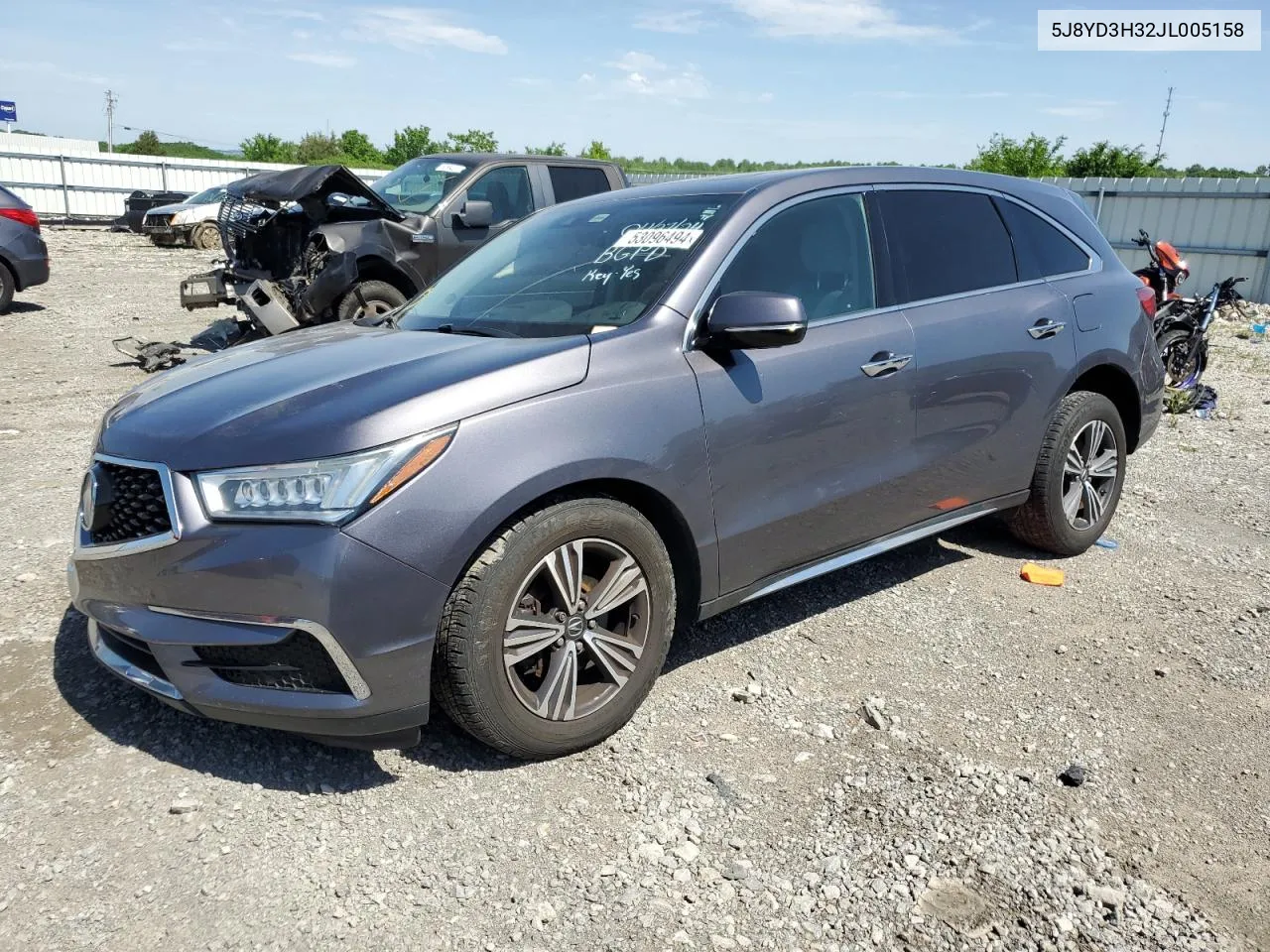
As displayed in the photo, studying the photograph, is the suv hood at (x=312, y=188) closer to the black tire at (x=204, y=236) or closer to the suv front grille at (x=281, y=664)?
the suv front grille at (x=281, y=664)

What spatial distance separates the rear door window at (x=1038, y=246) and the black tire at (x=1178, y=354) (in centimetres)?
554

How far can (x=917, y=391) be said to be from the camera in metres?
3.88

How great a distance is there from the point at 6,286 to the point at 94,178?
20121 mm

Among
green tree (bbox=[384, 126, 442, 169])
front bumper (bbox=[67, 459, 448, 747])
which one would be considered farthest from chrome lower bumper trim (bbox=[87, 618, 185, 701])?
A: green tree (bbox=[384, 126, 442, 169])

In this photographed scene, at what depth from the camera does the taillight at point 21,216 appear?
11.8 meters

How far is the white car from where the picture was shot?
21.5m

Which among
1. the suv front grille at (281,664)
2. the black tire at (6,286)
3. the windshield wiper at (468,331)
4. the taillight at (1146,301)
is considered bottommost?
the black tire at (6,286)

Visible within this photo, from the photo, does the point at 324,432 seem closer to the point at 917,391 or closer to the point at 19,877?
the point at 19,877

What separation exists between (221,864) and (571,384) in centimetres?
160

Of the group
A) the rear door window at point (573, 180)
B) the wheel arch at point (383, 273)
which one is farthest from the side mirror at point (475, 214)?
→ the rear door window at point (573, 180)

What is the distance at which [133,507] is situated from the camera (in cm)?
287

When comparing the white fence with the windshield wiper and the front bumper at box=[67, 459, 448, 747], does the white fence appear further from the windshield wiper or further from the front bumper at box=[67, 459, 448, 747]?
the front bumper at box=[67, 459, 448, 747]

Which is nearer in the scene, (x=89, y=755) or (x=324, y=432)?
(x=324, y=432)

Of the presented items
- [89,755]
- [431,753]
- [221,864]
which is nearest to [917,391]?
[431,753]
